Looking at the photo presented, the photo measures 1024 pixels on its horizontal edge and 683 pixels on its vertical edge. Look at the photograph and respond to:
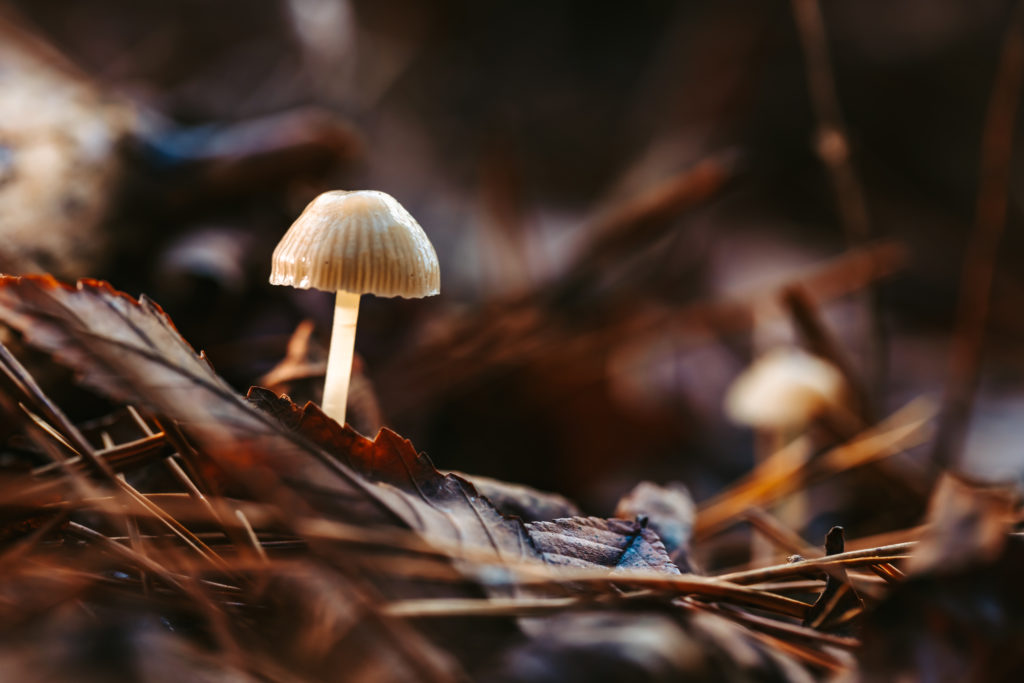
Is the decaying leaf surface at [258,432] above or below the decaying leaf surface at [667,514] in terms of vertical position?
below

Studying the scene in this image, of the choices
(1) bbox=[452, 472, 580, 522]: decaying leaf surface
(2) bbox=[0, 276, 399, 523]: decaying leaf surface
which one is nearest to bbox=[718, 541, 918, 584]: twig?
(1) bbox=[452, 472, 580, 522]: decaying leaf surface

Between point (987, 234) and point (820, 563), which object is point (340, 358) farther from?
point (987, 234)

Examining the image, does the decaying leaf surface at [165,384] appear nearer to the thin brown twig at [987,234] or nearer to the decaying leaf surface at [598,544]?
the decaying leaf surface at [598,544]

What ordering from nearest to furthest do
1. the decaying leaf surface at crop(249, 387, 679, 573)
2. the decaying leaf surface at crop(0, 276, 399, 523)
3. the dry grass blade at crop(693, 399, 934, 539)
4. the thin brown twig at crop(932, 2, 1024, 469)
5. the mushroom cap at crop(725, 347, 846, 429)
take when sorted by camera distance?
the decaying leaf surface at crop(0, 276, 399, 523), the decaying leaf surface at crop(249, 387, 679, 573), the dry grass blade at crop(693, 399, 934, 539), the thin brown twig at crop(932, 2, 1024, 469), the mushroom cap at crop(725, 347, 846, 429)

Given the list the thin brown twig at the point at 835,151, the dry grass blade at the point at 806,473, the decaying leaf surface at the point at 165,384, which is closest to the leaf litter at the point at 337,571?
the decaying leaf surface at the point at 165,384

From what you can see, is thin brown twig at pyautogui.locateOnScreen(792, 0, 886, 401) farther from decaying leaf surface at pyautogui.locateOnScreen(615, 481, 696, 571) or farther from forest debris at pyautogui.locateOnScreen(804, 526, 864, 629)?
forest debris at pyautogui.locateOnScreen(804, 526, 864, 629)

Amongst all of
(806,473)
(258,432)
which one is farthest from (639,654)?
(806,473)
